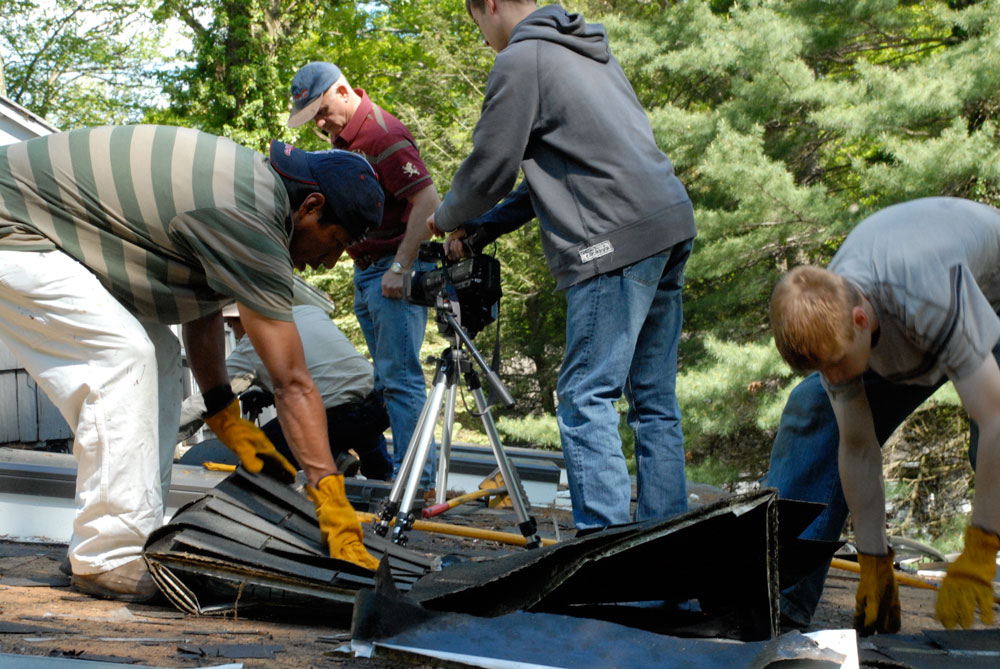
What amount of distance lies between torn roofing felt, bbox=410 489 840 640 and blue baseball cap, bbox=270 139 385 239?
1021 millimetres

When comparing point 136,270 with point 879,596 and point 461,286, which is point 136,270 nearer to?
point 461,286

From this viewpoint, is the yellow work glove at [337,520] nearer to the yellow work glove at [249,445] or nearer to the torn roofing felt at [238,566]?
the torn roofing felt at [238,566]

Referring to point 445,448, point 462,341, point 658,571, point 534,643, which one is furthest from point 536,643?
point 445,448

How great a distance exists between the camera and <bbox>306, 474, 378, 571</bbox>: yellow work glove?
2.62 metres

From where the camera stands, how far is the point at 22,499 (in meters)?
3.76

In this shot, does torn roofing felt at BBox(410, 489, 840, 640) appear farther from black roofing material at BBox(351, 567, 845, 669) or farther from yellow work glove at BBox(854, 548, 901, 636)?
yellow work glove at BBox(854, 548, 901, 636)

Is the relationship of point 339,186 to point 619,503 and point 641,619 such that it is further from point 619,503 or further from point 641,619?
point 641,619

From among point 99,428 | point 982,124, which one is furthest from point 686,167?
point 99,428

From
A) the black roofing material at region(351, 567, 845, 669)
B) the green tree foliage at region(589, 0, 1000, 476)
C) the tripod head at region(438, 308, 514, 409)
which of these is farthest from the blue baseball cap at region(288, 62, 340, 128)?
the green tree foliage at region(589, 0, 1000, 476)

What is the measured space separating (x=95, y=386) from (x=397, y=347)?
1.64 meters

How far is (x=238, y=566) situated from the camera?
241cm

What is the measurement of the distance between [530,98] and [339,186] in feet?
2.00

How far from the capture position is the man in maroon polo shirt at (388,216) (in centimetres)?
407

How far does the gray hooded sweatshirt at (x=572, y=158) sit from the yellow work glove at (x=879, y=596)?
1.02 meters
